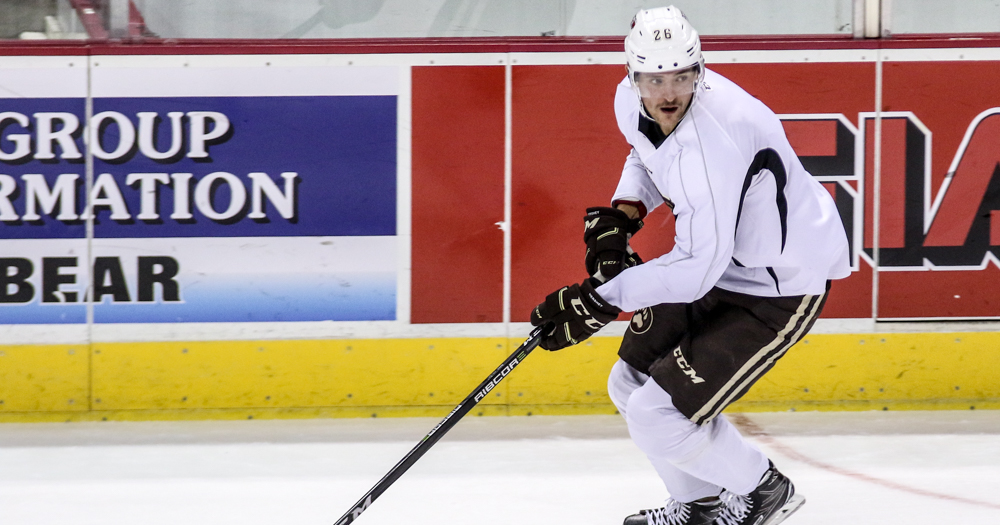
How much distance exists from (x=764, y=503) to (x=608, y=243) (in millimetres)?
718

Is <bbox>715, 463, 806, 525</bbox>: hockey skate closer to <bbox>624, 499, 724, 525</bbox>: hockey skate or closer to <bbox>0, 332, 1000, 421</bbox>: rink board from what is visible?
<bbox>624, 499, 724, 525</bbox>: hockey skate

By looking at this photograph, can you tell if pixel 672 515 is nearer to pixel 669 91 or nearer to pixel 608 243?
pixel 608 243

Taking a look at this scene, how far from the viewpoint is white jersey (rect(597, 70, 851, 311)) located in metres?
2.11

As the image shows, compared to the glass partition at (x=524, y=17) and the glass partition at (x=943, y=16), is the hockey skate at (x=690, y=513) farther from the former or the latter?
the glass partition at (x=943, y=16)

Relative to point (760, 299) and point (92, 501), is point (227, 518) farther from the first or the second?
point (760, 299)

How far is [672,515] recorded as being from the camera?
2.60m

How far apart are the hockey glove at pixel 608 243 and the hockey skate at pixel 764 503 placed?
603mm

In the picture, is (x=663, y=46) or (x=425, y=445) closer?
(x=663, y=46)

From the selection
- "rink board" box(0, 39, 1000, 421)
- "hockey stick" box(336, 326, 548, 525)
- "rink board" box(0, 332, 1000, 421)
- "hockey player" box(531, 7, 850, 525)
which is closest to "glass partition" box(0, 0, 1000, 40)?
"rink board" box(0, 39, 1000, 421)

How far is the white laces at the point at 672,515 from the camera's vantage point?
2580mm

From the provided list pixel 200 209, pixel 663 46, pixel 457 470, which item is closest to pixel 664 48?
pixel 663 46

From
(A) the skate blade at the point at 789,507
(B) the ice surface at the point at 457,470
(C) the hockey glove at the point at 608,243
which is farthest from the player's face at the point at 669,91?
(B) the ice surface at the point at 457,470

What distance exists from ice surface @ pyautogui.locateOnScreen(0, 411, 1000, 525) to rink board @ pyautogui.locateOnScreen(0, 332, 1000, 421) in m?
0.07

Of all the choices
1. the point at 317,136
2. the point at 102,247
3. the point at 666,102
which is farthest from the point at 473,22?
the point at 666,102
